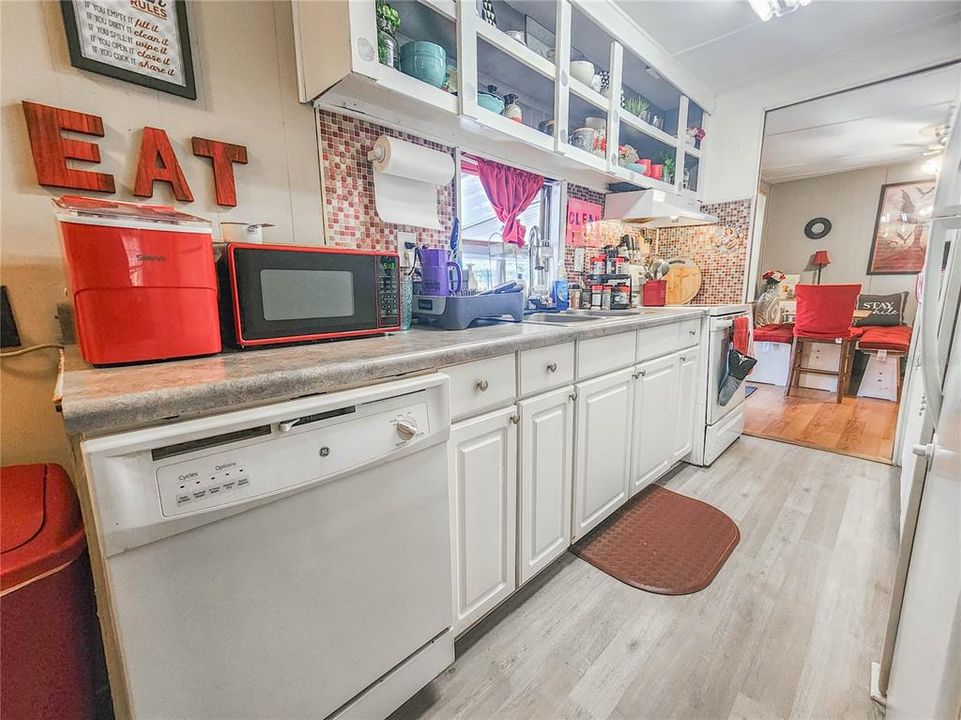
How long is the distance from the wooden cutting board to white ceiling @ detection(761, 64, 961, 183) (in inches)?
48.7

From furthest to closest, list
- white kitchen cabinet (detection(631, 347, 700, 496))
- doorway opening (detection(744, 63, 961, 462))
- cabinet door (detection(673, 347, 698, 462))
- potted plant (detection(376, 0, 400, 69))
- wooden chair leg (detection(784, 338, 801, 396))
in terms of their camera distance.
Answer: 1. wooden chair leg (detection(784, 338, 801, 396))
2. doorway opening (detection(744, 63, 961, 462))
3. cabinet door (detection(673, 347, 698, 462))
4. white kitchen cabinet (detection(631, 347, 700, 496))
5. potted plant (detection(376, 0, 400, 69))

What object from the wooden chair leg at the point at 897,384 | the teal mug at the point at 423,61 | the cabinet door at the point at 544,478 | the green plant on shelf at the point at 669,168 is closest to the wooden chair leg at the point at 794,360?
the wooden chair leg at the point at 897,384

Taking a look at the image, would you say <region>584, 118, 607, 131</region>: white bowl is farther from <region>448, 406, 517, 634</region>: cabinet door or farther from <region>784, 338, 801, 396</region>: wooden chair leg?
<region>784, 338, 801, 396</region>: wooden chair leg

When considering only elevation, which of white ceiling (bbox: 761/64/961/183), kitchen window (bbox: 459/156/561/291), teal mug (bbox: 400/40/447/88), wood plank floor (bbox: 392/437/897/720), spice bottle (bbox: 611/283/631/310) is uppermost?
white ceiling (bbox: 761/64/961/183)

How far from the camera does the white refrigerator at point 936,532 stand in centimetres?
50

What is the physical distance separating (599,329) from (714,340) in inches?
47.9

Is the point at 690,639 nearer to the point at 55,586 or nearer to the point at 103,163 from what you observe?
the point at 55,586

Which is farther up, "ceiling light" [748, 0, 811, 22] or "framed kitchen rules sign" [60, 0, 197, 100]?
"ceiling light" [748, 0, 811, 22]

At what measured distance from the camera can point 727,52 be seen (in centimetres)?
227

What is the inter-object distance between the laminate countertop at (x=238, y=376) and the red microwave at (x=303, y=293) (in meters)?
0.04

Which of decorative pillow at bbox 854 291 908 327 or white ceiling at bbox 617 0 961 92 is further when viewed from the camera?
decorative pillow at bbox 854 291 908 327

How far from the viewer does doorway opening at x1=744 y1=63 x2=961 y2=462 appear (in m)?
3.08

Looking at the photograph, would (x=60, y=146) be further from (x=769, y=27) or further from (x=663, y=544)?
(x=769, y=27)

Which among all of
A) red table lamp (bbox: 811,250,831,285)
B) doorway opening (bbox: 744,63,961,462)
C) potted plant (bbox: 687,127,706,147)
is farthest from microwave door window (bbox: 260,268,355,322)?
red table lamp (bbox: 811,250,831,285)
